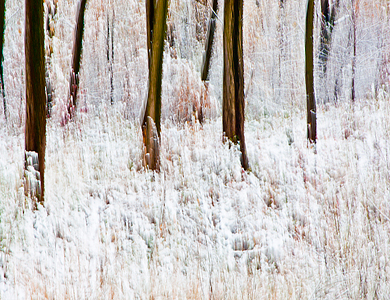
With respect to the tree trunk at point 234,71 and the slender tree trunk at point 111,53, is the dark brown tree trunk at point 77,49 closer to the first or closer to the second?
the slender tree trunk at point 111,53

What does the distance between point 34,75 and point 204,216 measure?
2463 mm

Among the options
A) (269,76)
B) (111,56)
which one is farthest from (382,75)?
(111,56)

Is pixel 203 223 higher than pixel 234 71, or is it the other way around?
pixel 234 71

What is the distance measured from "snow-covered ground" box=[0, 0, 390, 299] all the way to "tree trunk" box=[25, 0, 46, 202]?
64cm

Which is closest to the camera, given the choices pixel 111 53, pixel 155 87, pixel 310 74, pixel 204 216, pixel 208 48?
pixel 204 216

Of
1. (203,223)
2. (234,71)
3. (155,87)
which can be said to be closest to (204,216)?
(203,223)

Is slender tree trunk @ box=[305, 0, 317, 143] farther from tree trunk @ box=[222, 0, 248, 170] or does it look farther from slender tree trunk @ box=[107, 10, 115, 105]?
slender tree trunk @ box=[107, 10, 115, 105]

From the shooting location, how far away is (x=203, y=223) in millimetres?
3596

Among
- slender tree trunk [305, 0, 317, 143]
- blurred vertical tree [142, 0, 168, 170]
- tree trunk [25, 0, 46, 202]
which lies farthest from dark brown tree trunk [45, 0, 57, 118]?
slender tree trunk [305, 0, 317, 143]

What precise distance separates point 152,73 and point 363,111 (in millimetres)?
5365

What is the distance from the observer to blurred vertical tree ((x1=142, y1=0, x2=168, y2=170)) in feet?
16.7

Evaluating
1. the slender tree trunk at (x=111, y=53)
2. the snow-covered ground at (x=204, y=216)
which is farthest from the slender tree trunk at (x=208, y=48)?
the slender tree trunk at (x=111, y=53)

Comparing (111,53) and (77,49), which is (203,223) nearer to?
(77,49)

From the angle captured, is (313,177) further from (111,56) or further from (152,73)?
(111,56)
